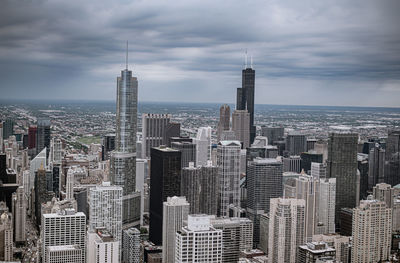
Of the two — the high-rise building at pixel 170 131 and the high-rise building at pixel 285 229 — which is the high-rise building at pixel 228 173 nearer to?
the high-rise building at pixel 170 131

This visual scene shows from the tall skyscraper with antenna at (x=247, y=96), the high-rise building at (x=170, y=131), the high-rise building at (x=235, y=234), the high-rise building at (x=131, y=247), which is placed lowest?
the high-rise building at (x=131, y=247)

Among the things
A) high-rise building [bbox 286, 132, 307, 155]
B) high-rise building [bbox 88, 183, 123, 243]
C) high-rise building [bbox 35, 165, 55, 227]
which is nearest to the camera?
high-rise building [bbox 88, 183, 123, 243]

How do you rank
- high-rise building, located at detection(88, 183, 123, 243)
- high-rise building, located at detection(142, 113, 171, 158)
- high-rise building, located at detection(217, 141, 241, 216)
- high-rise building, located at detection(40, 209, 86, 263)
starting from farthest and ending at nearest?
high-rise building, located at detection(142, 113, 171, 158), high-rise building, located at detection(217, 141, 241, 216), high-rise building, located at detection(88, 183, 123, 243), high-rise building, located at detection(40, 209, 86, 263)

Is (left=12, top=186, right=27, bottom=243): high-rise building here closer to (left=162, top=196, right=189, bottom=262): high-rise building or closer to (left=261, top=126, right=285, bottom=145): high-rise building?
(left=162, top=196, right=189, bottom=262): high-rise building

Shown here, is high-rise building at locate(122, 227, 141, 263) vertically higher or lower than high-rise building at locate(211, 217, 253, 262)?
lower

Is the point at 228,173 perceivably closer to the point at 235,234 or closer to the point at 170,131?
the point at 170,131

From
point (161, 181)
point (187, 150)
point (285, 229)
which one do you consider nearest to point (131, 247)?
point (285, 229)

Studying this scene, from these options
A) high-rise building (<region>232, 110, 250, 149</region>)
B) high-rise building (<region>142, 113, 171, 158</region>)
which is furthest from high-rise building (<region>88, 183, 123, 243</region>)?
high-rise building (<region>232, 110, 250, 149</region>)

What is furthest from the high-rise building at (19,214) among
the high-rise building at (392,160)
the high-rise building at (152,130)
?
the high-rise building at (392,160)
